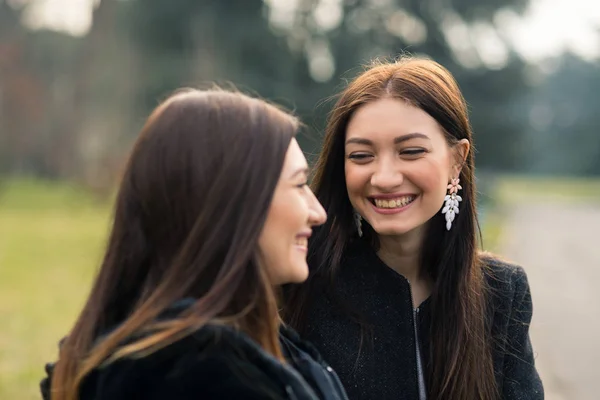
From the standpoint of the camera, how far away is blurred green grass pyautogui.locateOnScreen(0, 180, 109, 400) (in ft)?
21.3

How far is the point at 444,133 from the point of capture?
272cm

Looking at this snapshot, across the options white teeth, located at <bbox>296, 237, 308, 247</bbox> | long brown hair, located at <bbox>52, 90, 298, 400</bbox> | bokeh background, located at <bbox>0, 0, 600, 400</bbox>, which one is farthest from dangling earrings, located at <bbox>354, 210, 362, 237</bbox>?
bokeh background, located at <bbox>0, 0, 600, 400</bbox>

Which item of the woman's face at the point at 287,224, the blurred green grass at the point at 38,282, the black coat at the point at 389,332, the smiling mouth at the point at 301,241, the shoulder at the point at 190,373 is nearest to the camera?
the shoulder at the point at 190,373

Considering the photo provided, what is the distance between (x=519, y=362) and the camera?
2.75m

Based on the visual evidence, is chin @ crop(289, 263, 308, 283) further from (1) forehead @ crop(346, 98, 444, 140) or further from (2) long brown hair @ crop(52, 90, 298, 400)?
(1) forehead @ crop(346, 98, 444, 140)

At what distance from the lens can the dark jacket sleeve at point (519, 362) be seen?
2734 mm

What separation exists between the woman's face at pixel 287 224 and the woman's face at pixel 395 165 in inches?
26.6

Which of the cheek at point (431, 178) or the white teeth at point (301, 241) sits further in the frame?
the cheek at point (431, 178)

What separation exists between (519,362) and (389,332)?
45 cm

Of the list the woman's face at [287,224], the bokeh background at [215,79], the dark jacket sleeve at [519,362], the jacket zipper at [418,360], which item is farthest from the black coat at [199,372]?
the bokeh background at [215,79]

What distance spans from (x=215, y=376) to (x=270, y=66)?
2862 centimetres

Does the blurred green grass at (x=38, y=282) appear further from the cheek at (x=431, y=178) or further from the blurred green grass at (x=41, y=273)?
the cheek at (x=431, y=178)

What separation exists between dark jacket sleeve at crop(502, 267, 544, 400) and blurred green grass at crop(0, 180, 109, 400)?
1.43m

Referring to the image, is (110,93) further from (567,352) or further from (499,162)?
(567,352)
